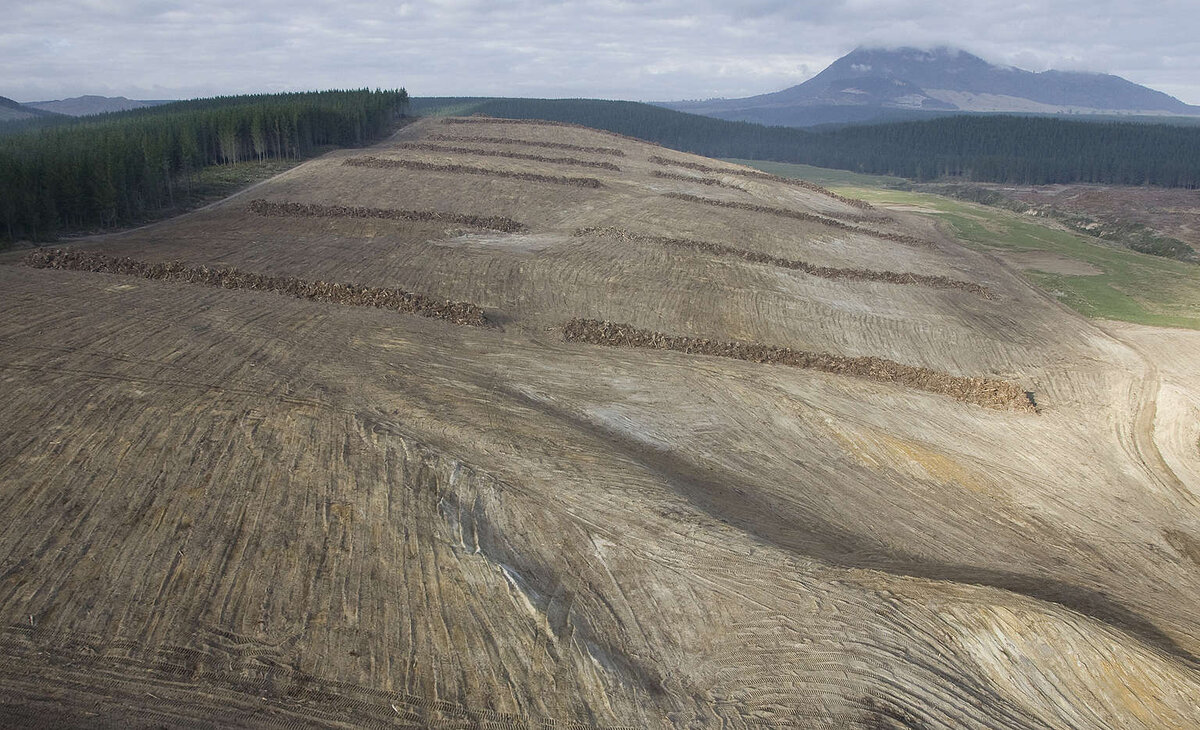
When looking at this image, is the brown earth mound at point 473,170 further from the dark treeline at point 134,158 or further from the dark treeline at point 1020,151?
the dark treeline at point 1020,151

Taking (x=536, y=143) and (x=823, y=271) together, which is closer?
(x=823, y=271)

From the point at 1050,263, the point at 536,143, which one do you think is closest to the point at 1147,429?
the point at 1050,263

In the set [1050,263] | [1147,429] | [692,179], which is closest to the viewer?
[1147,429]

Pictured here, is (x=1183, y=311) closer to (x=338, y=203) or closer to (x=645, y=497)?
(x=645, y=497)

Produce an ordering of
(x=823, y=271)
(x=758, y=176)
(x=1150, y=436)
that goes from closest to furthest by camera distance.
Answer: (x=1150, y=436), (x=823, y=271), (x=758, y=176)

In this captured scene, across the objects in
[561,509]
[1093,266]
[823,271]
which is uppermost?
[823,271]

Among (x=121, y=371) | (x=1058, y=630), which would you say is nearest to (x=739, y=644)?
(x=1058, y=630)

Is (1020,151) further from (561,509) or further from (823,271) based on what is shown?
(561,509)
